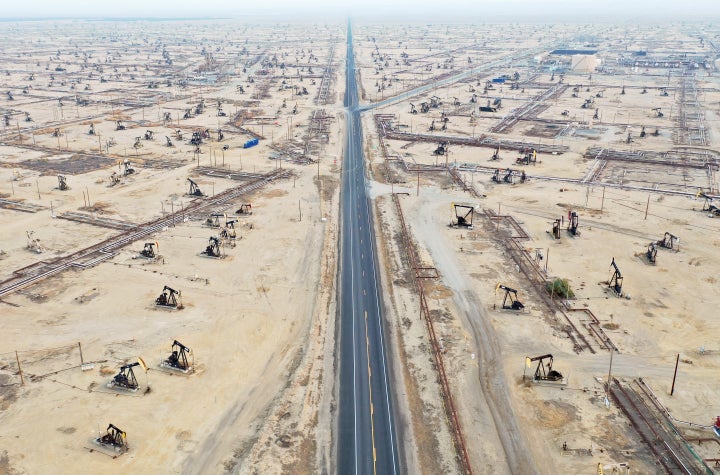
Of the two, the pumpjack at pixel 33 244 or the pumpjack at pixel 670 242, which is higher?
the pumpjack at pixel 33 244

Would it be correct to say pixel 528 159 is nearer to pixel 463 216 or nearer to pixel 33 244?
pixel 463 216

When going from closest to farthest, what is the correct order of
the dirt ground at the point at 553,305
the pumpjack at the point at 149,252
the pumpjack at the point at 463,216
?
1. the dirt ground at the point at 553,305
2. the pumpjack at the point at 149,252
3. the pumpjack at the point at 463,216

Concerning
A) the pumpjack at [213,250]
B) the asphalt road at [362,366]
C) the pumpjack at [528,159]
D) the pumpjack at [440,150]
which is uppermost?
the pumpjack at [440,150]

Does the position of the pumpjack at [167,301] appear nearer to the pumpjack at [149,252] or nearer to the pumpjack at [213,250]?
→ the pumpjack at [213,250]

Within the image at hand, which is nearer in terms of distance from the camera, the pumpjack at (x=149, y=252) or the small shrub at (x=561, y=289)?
the small shrub at (x=561, y=289)

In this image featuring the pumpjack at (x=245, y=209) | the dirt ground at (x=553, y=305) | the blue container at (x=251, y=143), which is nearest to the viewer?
the dirt ground at (x=553, y=305)

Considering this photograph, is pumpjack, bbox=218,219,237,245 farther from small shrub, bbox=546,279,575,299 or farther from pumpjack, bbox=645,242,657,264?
pumpjack, bbox=645,242,657,264

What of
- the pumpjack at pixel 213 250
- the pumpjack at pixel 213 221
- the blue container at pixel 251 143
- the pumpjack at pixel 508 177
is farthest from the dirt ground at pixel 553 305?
the blue container at pixel 251 143

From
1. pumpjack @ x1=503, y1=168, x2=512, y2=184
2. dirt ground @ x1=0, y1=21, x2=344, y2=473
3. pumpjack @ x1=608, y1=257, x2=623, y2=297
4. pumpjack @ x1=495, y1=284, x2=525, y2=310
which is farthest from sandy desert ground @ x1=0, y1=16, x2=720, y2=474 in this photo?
pumpjack @ x1=503, y1=168, x2=512, y2=184
